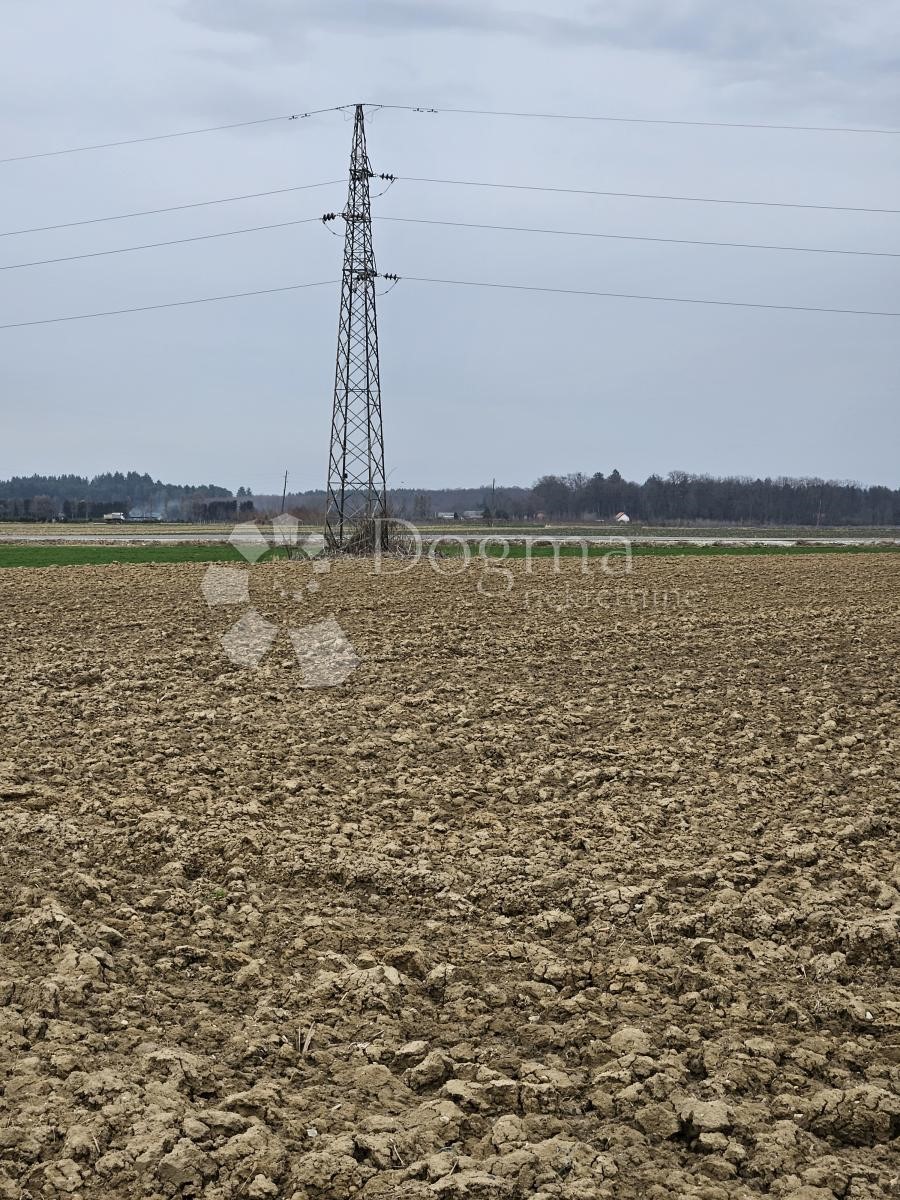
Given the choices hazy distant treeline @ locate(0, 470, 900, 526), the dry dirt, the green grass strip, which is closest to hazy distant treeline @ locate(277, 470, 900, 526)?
hazy distant treeline @ locate(0, 470, 900, 526)

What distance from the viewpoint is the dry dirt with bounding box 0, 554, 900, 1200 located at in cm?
489

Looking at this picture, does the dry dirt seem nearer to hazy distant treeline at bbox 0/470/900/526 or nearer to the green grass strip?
the green grass strip

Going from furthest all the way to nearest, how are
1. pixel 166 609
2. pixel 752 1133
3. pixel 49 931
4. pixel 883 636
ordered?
1. pixel 166 609
2. pixel 883 636
3. pixel 49 931
4. pixel 752 1133

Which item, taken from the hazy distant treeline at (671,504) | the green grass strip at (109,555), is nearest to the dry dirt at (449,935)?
the green grass strip at (109,555)

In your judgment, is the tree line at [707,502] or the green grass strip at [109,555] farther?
the tree line at [707,502]

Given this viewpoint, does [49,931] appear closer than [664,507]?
Yes

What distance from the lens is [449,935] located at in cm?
729

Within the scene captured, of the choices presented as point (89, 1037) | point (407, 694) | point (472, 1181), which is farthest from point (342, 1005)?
point (407, 694)

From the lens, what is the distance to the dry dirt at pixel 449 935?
489cm

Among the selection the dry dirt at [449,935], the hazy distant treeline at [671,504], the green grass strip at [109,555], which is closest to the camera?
the dry dirt at [449,935]

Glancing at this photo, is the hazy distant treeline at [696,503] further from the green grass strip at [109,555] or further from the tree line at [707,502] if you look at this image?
the green grass strip at [109,555]

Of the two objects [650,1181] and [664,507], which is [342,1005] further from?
[664,507]

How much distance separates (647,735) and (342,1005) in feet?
21.0

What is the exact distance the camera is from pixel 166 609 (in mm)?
20828
